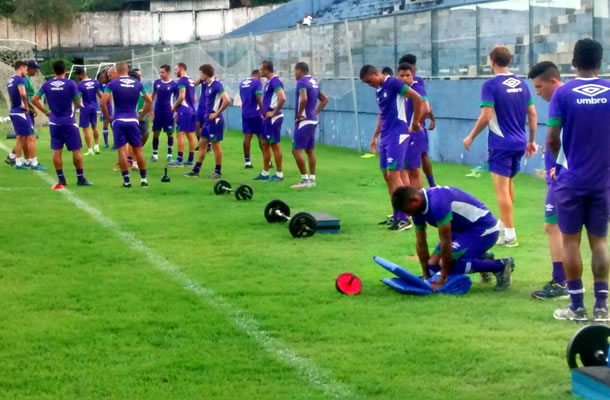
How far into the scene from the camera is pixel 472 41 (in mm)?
19969

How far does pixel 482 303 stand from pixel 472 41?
13095mm

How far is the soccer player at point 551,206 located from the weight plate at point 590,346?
219 cm

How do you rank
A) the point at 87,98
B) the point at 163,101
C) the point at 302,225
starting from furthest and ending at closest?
the point at 87,98, the point at 163,101, the point at 302,225

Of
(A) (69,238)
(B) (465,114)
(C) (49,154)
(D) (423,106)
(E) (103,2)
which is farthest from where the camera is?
(E) (103,2)

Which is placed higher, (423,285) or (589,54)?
(589,54)

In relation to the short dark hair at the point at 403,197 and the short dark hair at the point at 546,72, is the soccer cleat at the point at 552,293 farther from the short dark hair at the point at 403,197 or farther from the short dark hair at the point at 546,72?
the short dark hair at the point at 546,72

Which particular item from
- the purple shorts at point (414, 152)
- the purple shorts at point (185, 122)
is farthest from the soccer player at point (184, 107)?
the purple shorts at point (414, 152)

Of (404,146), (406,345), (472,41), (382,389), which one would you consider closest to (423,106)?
(404,146)

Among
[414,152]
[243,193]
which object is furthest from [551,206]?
[243,193]

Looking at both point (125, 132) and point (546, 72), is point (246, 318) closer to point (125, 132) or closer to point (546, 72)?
point (546, 72)

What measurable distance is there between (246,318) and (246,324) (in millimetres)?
189

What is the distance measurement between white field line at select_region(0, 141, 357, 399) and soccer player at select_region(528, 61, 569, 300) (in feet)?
8.25

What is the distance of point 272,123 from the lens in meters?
17.2

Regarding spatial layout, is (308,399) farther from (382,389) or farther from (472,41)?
(472,41)
